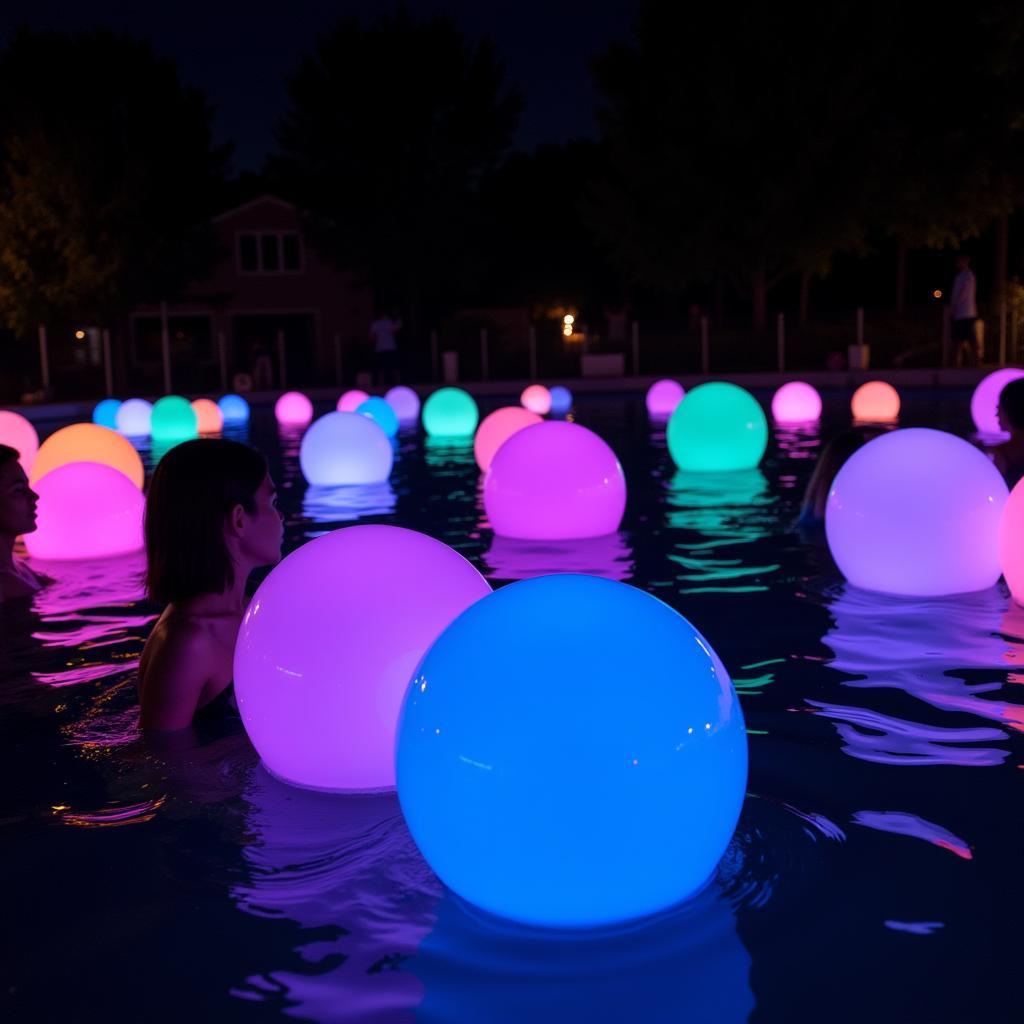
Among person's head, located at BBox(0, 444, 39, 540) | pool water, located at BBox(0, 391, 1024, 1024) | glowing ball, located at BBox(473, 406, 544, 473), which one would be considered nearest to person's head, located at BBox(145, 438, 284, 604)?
pool water, located at BBox(0, 391, 1024, 1024)

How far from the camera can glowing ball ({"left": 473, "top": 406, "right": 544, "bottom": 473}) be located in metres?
14.6

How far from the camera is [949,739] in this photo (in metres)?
5.28

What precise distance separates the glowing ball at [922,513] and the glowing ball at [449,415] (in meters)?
13.7

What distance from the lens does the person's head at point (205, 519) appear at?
506cm

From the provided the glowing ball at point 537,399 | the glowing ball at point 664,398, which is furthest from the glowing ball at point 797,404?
the glowing ball at point 537,399

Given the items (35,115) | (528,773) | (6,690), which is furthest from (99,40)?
(528,773)

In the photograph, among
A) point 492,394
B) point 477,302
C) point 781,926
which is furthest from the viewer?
point 477,302

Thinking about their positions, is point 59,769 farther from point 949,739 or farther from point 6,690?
point 949,739

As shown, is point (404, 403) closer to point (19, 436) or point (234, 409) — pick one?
point (234, 409)

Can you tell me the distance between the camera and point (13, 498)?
324 inches

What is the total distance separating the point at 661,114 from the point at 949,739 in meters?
37.1

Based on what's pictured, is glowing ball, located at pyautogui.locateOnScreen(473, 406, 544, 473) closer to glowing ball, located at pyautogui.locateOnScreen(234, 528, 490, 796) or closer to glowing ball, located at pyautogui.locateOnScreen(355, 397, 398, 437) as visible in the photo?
glowing ball, located at pyautogui.locateOnScreen(355, 397, 398, 437)

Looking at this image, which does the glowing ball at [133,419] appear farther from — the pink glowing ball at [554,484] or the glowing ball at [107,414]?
the pink glowing ball at [554,484]

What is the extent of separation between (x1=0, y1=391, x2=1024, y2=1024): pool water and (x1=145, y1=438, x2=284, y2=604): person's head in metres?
0.78
